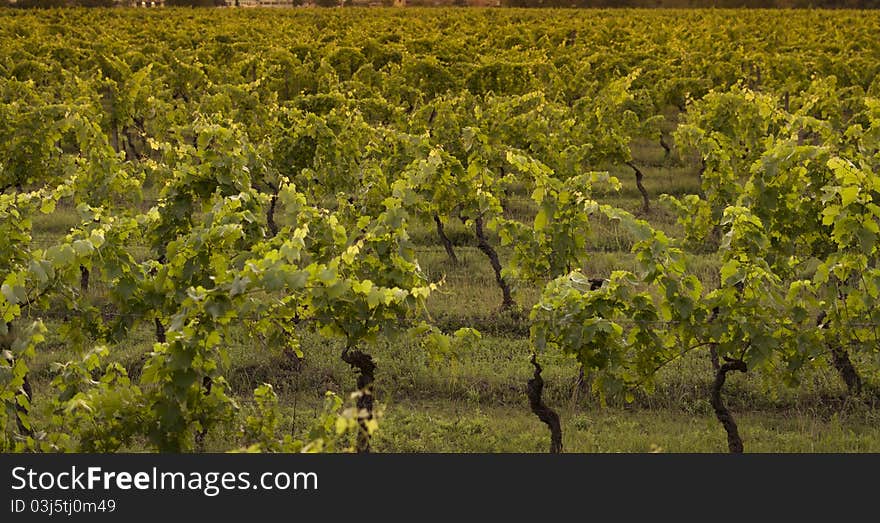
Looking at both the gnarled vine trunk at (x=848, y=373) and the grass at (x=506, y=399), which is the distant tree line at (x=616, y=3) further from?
the gnarled vine trunk at (x=848, y=373)

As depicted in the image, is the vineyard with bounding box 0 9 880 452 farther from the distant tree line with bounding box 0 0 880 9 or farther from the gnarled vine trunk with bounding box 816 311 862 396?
the distant tree line with bounding box 0 0 880 9

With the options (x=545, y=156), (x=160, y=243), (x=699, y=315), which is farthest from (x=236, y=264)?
(x=545, y=156)

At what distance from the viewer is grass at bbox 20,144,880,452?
8.12 meters

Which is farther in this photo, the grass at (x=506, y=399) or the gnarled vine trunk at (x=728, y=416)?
the grass at (x=506, y=399)

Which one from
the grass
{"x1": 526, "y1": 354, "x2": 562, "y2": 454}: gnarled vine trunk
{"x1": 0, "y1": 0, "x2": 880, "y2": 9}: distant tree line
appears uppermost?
{"x1": 0, "y1": 0, "x2": 880, "y2": 9}: distant tree line

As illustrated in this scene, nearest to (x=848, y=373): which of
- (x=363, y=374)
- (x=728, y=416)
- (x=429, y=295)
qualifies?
(x=728, y=416)

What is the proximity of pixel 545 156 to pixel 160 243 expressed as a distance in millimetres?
6649

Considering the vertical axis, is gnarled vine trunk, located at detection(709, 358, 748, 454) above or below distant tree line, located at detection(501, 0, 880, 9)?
below

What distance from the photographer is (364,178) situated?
10.9 metres

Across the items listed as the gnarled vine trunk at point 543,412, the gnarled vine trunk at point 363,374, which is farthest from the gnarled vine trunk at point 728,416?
the gnarled vine trunk at point 363,374

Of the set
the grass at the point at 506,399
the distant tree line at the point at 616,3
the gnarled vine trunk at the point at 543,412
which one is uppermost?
the distant tree line at the point at 616,3

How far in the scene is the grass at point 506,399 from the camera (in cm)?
812

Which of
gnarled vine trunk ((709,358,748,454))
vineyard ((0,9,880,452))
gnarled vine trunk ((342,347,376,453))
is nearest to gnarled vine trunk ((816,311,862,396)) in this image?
vineyard ((0,9,880,452))

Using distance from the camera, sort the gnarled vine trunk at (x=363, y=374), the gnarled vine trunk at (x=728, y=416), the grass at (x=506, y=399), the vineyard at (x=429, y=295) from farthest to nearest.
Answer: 1. the grass at (x=506, y=399)
2. the gnarled vine trunk at (x=728, y=416)
3. the gnarled vine trunk at (x=363, y=374)
4. the vineyard at (x=429, y=295)
